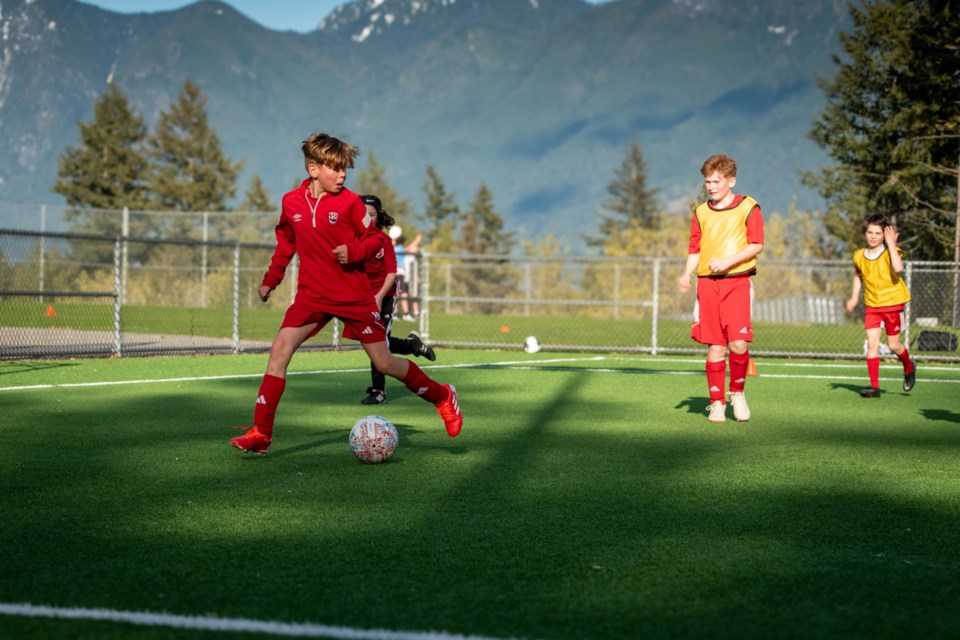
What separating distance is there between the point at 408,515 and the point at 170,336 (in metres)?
14.9

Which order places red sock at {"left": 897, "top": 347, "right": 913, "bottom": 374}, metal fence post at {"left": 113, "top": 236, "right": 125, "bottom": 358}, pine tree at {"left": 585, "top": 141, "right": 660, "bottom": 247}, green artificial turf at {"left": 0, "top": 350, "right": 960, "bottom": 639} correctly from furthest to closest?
pine tree at {"left": 585, "top": 141, "right": 660, "bottom": 247}, metal fence post at {"left": 113, "top": 236, "right": 125, "bottom": 358}, red sock at {"left": 897, "top": 347, "right": 913, "bottom": 374}, green artificial turf at {"left": 0, "top": 350, "right": 960, "bottom": 639}

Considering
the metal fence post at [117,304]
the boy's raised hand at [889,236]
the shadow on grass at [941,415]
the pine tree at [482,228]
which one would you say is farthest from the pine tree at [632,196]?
the shadow on grass at [941,415]

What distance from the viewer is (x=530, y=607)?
359cm

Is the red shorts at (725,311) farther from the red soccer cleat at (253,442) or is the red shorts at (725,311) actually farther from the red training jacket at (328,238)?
the red soccer cleat at (253,442)

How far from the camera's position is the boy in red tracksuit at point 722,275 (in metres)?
8.60

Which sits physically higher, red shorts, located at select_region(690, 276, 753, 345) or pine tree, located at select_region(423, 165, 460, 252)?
pine tree, located at select_region(423, 165, 460, 252)

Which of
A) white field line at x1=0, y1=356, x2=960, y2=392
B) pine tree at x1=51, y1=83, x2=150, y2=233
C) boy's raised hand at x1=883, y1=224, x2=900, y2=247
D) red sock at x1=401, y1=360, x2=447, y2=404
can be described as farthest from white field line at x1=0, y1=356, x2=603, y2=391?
pine tree at x1=51, y1=83, x2=150, y2=233

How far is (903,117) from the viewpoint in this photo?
1195 inches

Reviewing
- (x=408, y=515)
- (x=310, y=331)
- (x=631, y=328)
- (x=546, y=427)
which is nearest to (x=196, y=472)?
(x=310, y=331)

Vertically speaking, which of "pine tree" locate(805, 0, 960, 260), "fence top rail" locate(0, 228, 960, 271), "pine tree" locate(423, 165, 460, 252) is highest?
"pine tree" locate(423, 165, 460, 252)

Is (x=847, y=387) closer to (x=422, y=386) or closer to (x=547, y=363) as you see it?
(x=547, y=363)

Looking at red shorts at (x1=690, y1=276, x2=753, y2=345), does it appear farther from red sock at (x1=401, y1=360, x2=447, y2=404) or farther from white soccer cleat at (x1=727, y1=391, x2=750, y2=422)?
red sock at (x1=401, y1=360, x2=447, y2=404)

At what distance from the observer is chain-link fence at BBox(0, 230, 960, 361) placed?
15695mm

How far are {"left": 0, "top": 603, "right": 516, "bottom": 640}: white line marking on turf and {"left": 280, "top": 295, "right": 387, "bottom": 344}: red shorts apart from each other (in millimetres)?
3191
